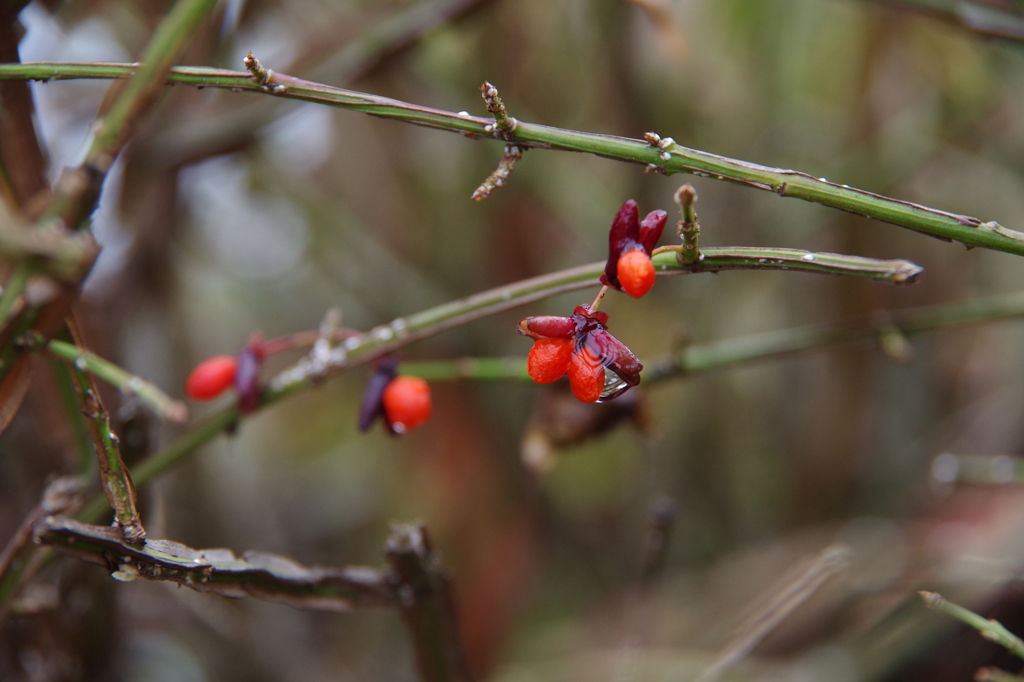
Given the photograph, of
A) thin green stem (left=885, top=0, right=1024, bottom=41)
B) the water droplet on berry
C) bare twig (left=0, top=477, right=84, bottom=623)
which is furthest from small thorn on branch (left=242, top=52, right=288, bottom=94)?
thin green stem (left=885, top=0, right=1024, bottom=41)

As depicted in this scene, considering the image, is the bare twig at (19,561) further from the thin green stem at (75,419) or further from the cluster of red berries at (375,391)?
the cluster of red berries at (375,391)

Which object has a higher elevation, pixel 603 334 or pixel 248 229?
pixel 248 229

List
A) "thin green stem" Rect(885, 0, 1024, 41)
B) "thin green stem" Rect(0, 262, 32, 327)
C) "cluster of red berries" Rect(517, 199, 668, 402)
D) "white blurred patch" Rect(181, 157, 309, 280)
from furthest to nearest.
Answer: "white blurred patch" Rect(181, 157, 309, 280) → "thin green stem" Rect(885, 0, 1024, 41) → "cluster of red berries" Rect(517, 199, 668, 402) → "thin green stem" Rect(0, 262, 32, 327)

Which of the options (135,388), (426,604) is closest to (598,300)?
(426,604)

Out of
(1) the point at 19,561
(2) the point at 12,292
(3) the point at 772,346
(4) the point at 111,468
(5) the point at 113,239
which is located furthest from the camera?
(5) the point at 113,239

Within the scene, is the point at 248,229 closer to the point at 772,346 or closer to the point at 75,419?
the point at 75,419

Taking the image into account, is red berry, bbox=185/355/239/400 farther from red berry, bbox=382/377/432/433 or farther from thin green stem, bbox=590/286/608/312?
thin green stem, bbox=590/286/608/312

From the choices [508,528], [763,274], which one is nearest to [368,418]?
[508,528]
